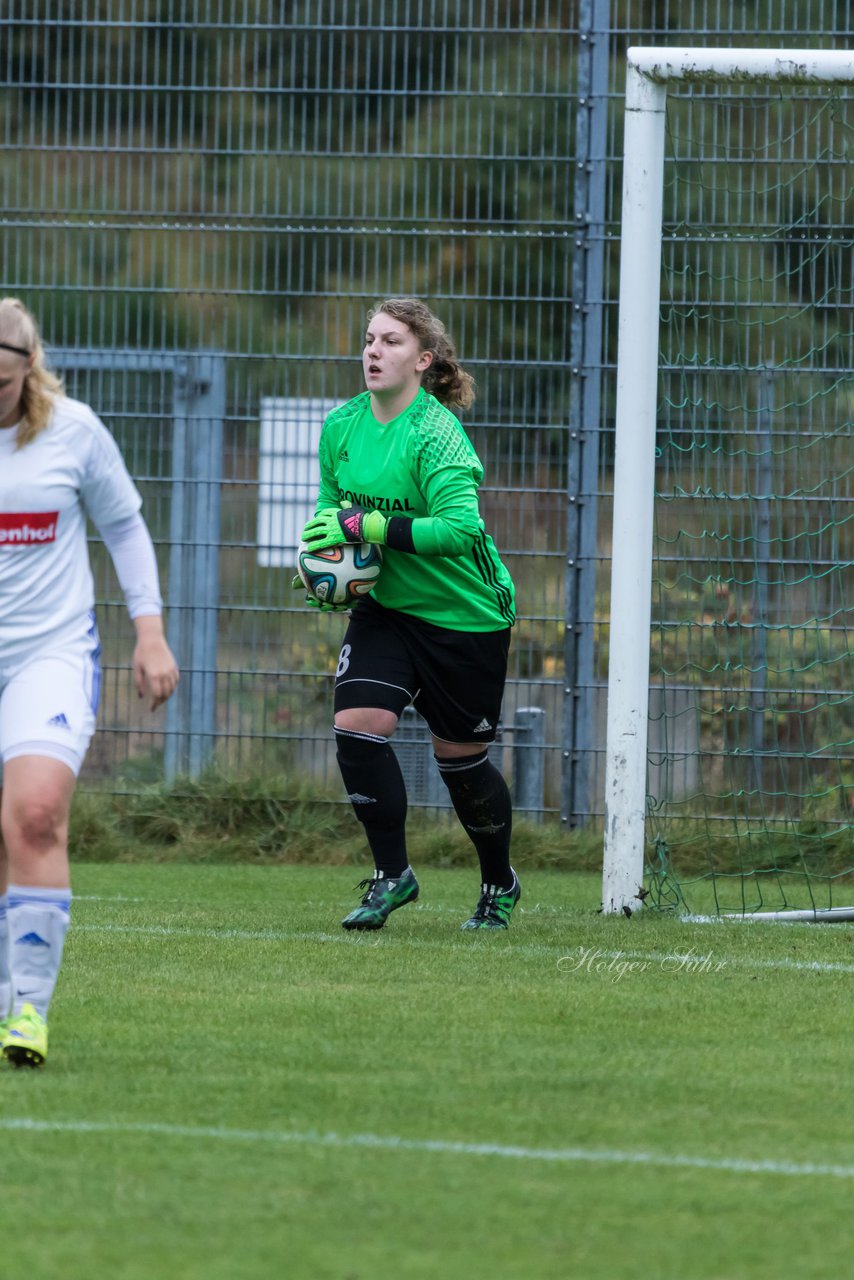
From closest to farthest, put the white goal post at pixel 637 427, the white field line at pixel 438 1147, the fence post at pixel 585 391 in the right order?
the white field line at pixel 438 1147 → the white goal post at pixel 637 427 → the fence post at pixel 585 391

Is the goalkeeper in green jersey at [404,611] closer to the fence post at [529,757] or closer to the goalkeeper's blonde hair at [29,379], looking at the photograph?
the goalkeeper's blonde hair at [29,379]

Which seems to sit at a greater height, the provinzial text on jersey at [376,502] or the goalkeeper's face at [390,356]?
the goalkeeper's face at [390,356]

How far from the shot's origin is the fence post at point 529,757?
9.50 m

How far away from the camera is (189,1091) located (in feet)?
13.6

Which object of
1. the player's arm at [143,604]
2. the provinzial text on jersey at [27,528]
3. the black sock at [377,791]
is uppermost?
the provinzial text on jersey at [27,528]

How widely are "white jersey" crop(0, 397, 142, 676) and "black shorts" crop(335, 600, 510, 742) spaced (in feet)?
7.20

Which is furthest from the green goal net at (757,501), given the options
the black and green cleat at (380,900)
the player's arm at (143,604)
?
the player's arm at (143,604)

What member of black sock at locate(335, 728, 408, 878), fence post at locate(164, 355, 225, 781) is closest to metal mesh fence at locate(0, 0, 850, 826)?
fence post at locate(164, 355, 225, 781)

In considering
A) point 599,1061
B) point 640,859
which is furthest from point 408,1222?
point 640,859

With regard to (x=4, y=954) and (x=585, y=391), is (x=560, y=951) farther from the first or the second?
(x=585, y=391)

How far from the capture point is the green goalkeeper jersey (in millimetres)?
6500

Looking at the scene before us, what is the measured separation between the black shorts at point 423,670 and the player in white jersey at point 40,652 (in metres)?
2.14

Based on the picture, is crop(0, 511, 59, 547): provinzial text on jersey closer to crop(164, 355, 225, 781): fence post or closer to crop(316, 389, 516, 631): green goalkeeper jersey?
crop(316, 389, 516, 631): green goalkeeper jersey

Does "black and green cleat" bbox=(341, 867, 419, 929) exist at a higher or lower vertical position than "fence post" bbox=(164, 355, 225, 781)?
lower
